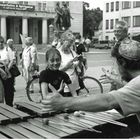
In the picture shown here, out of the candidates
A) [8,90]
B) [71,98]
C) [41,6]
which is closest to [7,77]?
[8,90]

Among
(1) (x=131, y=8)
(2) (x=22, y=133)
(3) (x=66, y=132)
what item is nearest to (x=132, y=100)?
(3) (x=66, y=132)

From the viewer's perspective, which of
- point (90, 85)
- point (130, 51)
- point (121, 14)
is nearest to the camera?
point (130, 51)

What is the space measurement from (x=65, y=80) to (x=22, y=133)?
1.69 metres

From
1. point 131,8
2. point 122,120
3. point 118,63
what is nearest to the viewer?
point 118,63

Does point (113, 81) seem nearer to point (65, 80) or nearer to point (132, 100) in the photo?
point (65, 80)

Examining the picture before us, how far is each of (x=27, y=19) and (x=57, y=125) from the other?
2185 inches

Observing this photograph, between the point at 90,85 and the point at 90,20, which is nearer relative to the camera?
the point at 90,85

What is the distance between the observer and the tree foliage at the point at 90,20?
78.3 m

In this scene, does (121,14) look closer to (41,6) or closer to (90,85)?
(41,6)

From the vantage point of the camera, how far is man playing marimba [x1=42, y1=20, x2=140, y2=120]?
2217 millimetres

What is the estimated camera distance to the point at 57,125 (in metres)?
3.64

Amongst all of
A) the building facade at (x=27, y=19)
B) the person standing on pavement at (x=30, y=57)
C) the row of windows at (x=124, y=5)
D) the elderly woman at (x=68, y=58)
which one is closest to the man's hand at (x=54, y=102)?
the elderly woman at (x=68, y=58)

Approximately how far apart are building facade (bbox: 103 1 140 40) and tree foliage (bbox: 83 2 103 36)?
8710mm

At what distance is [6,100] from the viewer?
7.42 m
